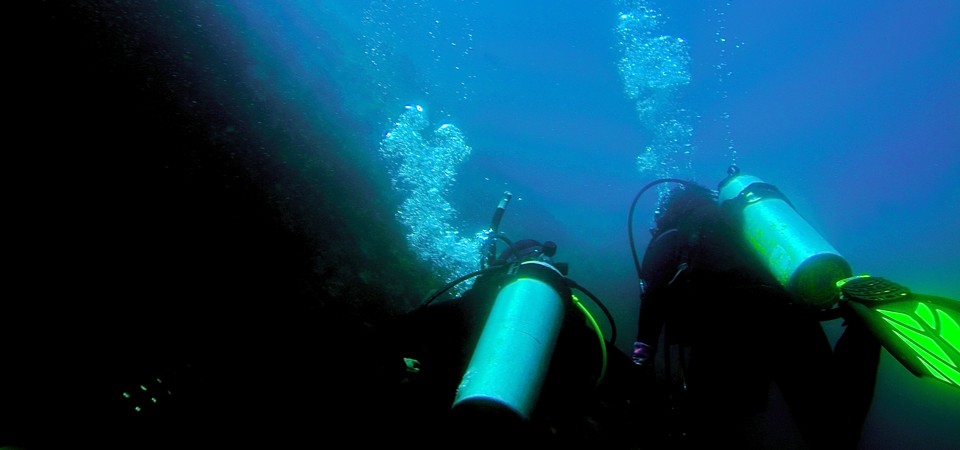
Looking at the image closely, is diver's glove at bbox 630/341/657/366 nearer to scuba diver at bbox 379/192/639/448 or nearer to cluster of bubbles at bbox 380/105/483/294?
scuba diver at bbox 379/192/639/448

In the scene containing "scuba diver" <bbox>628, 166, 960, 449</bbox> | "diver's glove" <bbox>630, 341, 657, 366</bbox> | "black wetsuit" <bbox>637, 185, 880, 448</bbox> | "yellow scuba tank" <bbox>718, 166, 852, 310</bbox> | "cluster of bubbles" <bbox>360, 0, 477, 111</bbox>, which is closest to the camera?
"scuba diver" <bbox>628, 166, 960, 449</bbox>

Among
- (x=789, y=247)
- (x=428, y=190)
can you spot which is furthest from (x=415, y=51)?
(x=789, y=247)

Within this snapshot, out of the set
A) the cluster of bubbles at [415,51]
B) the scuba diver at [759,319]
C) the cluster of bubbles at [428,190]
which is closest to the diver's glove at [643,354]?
the scuba diver at [759,319]

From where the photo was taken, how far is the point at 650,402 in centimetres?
253

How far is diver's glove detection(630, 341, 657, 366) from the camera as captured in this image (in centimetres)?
271

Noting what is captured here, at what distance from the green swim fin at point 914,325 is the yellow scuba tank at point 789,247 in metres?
0.45

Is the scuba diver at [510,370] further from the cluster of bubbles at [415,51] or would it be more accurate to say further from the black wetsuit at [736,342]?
the cluster of bubbles at [415,51]

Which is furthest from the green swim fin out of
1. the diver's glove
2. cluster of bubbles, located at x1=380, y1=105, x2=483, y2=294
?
cluster of bubbles, located at x1=380, y1=105, x2=483, y2=294

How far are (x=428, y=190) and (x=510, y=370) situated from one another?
30.1 feet

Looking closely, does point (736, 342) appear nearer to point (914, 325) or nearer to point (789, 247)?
point (789, 247)

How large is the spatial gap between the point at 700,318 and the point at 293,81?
30.1 ft

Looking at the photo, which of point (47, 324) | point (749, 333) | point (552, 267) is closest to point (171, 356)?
point (47, 324)

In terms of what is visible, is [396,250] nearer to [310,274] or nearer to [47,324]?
[310,274]

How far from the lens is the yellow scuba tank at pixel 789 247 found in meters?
2.46
